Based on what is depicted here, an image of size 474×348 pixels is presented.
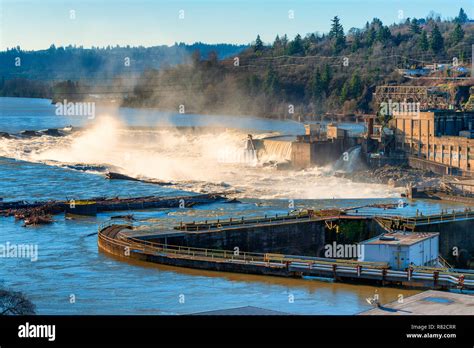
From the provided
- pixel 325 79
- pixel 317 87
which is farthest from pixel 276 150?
pixel 325 79

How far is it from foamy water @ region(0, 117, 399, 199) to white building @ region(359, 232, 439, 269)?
67.6 feet

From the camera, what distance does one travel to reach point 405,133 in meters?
71.6

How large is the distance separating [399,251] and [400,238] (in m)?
1.71

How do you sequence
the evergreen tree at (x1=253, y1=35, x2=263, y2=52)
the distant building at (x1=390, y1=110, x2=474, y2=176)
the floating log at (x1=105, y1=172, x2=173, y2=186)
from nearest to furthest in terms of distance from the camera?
the floating log at (x1=105, y1=172, x2=173, y2=186) < the distant building at (x1=390, y1=110, x2=474, y2=176) < the evergreen tree at (x1=253, y1=35, x2=263, y2=52)

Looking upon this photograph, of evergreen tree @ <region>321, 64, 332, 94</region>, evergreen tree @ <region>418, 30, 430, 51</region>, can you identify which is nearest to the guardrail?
evergreen tree @ <region>321, 64, 332, 94</region>

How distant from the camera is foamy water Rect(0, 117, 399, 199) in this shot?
200ft

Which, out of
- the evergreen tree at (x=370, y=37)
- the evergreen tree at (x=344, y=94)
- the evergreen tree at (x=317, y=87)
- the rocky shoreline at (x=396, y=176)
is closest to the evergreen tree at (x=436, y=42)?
the evergreen tree at (x=370, y=37)

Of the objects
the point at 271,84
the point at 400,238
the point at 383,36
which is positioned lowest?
the point at 400,238

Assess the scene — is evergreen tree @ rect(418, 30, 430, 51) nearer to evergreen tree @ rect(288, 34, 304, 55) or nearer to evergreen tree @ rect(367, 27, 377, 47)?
evergreen tree @ rect(367, 27, 377, 47)

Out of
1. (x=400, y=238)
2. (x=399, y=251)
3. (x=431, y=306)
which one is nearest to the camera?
(x=431, y=306)

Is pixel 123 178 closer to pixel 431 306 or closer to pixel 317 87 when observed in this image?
pixel 431 306

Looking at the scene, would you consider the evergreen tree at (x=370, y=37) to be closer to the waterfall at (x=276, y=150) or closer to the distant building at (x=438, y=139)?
the waterfall at (x=276, y=150)

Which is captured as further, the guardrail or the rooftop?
the rooftop

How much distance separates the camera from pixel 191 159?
81.2 metres
